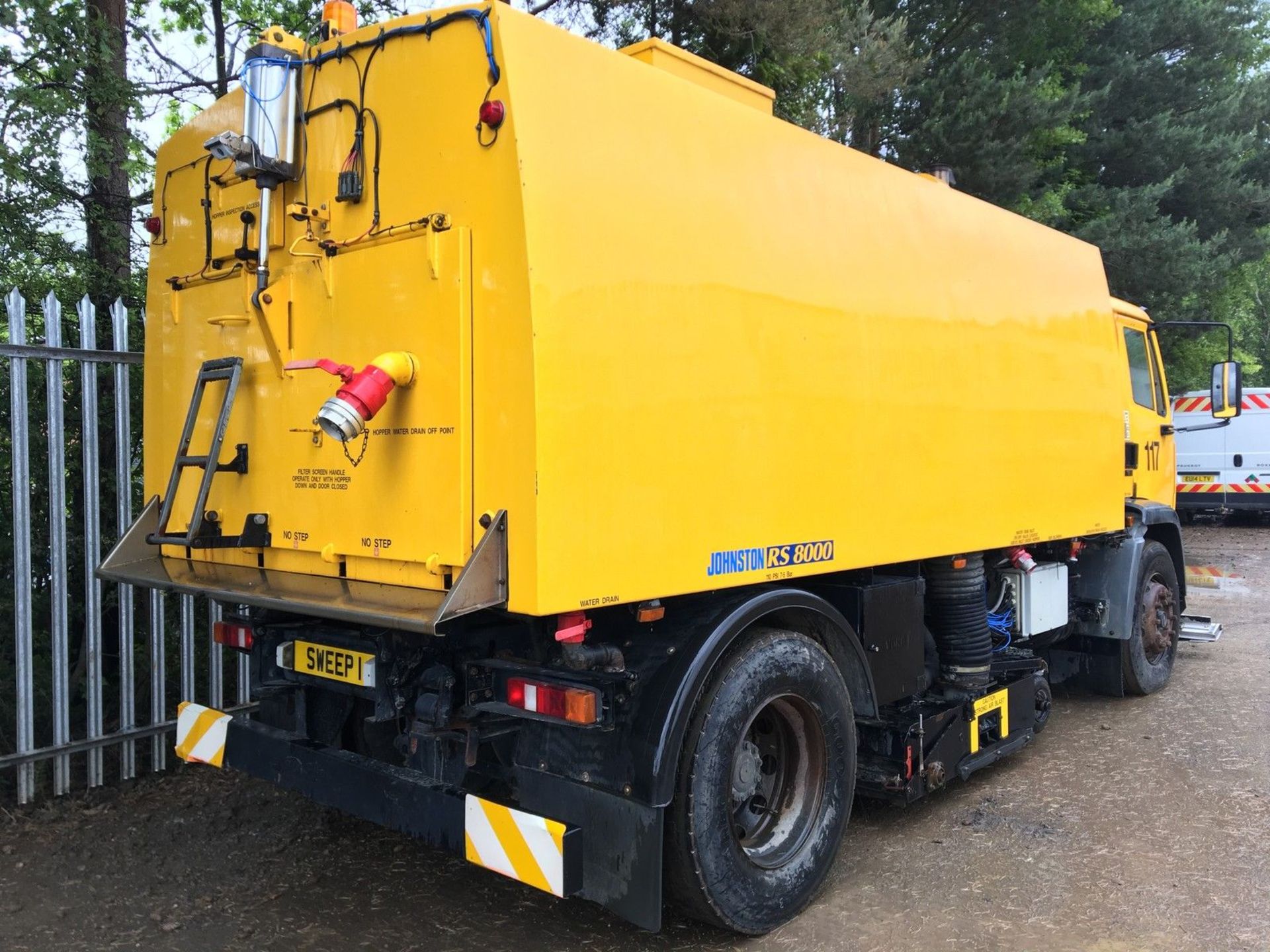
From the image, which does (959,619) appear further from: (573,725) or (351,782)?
(351,782)

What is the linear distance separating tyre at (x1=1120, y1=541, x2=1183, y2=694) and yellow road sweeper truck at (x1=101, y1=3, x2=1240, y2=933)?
2644mm

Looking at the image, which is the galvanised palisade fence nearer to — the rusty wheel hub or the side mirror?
the rusty wheel hub

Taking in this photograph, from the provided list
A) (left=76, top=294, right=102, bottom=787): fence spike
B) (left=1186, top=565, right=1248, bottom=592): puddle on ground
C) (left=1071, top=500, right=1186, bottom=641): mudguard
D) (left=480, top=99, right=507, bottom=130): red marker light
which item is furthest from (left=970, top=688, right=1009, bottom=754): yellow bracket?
(left=1186, top=565, right=1248, bottom=592): puddle on ground

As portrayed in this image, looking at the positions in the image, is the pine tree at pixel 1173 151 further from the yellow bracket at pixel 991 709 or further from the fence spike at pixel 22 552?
the fence spike at pixel 22 552

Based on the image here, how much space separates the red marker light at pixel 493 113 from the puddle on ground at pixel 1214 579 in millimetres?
11566

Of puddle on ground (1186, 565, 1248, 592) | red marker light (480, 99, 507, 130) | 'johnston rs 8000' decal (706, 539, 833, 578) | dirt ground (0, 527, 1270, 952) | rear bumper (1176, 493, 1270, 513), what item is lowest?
dirt ground (0, 527, 1270, 952)

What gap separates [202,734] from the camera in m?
3.98

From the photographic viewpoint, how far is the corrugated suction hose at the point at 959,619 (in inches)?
188

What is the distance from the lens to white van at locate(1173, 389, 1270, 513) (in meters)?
18.0

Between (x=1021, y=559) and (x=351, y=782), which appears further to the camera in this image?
(x=1021, y=559)

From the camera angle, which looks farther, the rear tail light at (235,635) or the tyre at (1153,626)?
the tyre at (1153,626)

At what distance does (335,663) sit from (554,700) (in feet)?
3.07

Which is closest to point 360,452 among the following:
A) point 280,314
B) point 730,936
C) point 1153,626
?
point 280,314

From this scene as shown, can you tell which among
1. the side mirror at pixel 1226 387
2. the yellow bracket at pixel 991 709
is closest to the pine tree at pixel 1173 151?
the side mirror at pixel 1226 387
